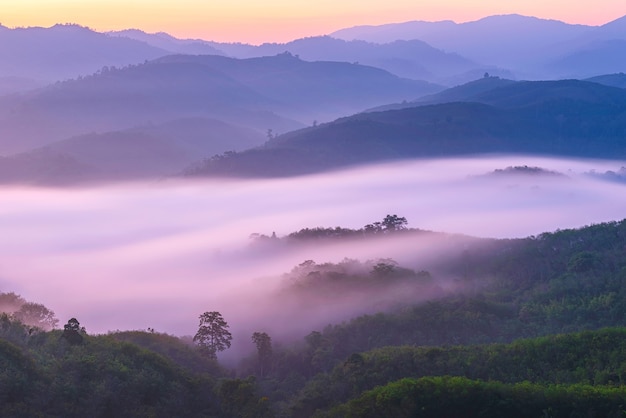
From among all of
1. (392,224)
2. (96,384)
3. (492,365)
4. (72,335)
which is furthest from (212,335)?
(392,224)

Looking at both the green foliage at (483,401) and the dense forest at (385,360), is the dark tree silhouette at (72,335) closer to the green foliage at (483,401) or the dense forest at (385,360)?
the dense forest at (385,360)

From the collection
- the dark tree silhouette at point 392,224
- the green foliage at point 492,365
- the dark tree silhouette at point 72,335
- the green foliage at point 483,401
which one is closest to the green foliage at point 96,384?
the dark tree silhouette at point 72,335

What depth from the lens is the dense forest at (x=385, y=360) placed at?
28.1 meters

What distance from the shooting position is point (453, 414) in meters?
27.6

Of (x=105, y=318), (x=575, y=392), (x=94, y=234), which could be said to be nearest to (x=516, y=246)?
(x=105, y=318)

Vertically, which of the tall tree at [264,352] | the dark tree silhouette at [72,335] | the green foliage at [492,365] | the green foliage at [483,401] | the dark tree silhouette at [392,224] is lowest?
the green foliage at [483,401]

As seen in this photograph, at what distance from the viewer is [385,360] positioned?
35875mm

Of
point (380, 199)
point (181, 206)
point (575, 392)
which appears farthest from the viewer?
point (380, 199)

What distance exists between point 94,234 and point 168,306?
72355 mm

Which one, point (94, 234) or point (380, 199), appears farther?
point (380, 199)

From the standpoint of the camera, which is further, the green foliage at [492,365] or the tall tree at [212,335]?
the tall tree at [212,335]

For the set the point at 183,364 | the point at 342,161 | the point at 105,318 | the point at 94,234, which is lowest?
the point at 183,364

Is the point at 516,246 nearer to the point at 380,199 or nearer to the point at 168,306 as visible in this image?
the point at 168,306

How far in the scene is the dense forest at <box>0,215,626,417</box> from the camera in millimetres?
28094
